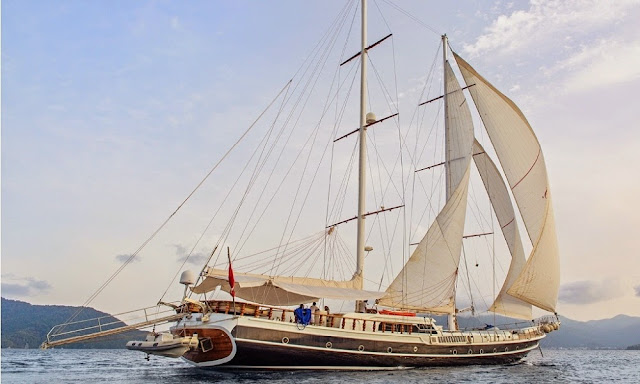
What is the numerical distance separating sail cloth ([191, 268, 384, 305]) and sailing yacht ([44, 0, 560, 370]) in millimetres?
Result: 62

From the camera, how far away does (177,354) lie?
19938 mm

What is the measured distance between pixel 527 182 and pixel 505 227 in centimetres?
503

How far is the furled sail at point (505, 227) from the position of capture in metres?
31.5

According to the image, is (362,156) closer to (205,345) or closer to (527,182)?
(527,182)

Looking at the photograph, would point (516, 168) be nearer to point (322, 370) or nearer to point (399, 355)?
point (399, 355)

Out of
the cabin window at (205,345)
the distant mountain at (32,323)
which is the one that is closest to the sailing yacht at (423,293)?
the cabin window at (205,345)

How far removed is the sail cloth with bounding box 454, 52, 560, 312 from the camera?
27938 millimetres

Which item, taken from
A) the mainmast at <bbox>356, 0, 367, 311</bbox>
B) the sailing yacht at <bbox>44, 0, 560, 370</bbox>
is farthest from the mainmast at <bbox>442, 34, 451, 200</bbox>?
the mainmast at <bbox>356, 0, 367, 311</bbox>

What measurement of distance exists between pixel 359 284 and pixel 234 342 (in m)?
8.74

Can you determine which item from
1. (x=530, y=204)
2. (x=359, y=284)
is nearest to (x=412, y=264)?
(x=359, y=284)

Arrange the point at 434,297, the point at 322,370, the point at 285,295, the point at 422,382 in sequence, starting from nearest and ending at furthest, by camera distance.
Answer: the point at 422,382, the point at 322,370, the point at 285,295, the point at 434,297

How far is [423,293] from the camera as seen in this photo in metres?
28.9

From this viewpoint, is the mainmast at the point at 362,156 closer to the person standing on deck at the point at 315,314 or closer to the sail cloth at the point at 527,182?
the person standing on deck at the point at 315,314

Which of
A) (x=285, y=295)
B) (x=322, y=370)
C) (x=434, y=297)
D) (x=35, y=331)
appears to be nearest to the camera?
(x=322, y=370)
